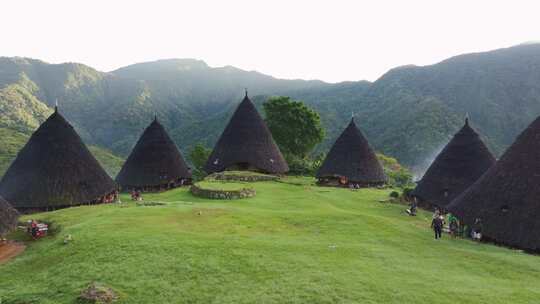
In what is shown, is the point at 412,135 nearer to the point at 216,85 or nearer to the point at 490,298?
the point at 490,298

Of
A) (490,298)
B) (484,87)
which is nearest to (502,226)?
(490,298)

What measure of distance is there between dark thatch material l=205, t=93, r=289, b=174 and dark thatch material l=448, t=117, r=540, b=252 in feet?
64.3

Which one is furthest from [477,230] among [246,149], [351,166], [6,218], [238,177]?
[246,149]

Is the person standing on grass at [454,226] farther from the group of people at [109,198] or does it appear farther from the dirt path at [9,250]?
the group of people at [109,198]

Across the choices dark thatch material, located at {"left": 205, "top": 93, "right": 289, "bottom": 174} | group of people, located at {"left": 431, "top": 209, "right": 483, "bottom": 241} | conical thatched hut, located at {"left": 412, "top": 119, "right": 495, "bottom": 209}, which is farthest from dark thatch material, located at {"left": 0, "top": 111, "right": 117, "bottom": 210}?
conical thatched hut, located at {"left": 412, "top": 119, "right": 495, "bottom": 209}

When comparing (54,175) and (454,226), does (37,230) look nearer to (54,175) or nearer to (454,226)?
(54,175)

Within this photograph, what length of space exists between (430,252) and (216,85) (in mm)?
176341

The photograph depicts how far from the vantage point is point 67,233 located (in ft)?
51.3

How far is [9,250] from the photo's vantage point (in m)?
15.8

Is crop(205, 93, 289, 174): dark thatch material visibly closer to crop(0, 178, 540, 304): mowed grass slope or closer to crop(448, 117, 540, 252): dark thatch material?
crop(0, 178, 540, 304): mowed grass slope

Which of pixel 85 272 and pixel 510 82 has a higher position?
pixel 510 82

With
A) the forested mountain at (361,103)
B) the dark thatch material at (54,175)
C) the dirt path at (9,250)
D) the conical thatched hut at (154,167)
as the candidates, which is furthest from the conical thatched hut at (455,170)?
the forested mountain at (361,103)

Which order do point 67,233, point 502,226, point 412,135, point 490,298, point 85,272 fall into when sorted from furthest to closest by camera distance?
point 412,135, point 502,226, point 67,233, point 85,272, point 490,298

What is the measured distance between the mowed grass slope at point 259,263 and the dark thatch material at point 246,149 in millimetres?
18044
